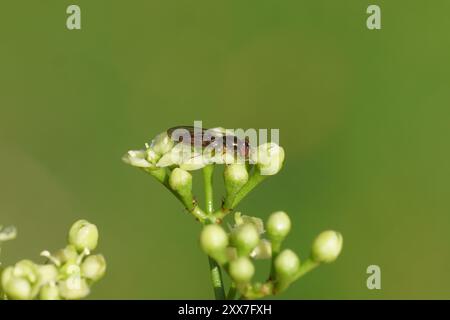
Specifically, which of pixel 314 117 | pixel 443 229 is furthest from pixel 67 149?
pixel 443 229

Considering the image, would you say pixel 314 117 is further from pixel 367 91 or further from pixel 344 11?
pixel 344 11

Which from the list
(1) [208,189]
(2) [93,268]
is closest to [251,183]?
(1) [208,189]

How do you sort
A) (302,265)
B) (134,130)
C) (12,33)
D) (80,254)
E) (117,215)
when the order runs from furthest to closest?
(12,33) → (134,130) → (117,215) → (80,254) → (302,265)

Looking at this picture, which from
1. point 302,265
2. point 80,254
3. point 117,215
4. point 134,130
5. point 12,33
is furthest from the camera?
point 12,33

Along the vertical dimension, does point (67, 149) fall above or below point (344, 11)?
below

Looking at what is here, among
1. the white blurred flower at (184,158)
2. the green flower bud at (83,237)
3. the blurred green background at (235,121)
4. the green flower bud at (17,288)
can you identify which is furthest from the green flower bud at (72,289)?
the blurred green background at (235,121)

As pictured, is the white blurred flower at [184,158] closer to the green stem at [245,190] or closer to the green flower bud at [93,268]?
the green stem at [245,190]

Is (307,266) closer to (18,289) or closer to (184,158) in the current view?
(184,158)
